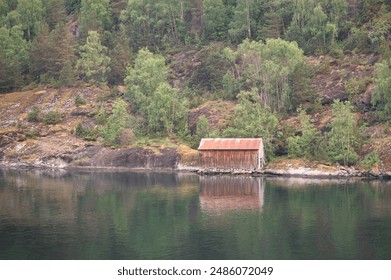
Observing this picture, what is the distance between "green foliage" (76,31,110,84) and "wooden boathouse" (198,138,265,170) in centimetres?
4310

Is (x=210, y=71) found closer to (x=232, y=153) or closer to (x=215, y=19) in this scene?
(x=215, y=19)

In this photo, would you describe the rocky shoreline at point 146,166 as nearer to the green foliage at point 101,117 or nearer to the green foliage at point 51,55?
the green foliage at point 101,117

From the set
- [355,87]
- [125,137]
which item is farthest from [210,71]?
[355,87]

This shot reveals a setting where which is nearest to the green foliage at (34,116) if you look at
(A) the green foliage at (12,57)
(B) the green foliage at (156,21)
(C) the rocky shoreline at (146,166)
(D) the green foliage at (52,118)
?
(D) the green foliage at (52,118)

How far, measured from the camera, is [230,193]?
89.0 m

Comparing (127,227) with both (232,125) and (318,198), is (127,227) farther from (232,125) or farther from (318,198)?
(232,125)

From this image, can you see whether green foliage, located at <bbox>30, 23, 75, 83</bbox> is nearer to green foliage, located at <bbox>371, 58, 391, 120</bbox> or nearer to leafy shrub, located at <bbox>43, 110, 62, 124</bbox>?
leafy shrub, located at <bbox>43, 110, 62, 124</bbox>

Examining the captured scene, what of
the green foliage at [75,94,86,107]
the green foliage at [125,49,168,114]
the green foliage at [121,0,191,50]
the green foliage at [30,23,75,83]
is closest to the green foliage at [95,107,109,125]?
the green foliage at [75,94,86,107]

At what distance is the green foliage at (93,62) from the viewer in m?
147

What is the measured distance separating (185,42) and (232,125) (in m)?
43.2

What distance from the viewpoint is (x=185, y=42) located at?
158 metres

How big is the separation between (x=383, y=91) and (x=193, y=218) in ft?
177

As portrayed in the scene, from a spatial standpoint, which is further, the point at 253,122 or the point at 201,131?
the point at 201,131

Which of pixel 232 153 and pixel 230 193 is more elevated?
pixel 232 153
